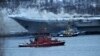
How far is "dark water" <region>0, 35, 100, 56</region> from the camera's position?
939 cm

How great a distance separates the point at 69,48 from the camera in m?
11.1

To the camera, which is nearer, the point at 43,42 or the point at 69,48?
the point at 43,42

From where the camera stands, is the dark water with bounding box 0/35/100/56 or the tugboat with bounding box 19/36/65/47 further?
the tugboat with bounding box 19/36/65/47

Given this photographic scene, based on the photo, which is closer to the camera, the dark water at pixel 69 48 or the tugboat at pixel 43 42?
the dark water at pixel 69 48

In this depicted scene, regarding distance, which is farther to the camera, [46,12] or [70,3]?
[46,12]

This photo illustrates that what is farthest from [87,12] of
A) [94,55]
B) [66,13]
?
[94,55]

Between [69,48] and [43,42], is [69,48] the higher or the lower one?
the lower one

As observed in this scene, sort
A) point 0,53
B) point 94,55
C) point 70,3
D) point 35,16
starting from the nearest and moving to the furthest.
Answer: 1. point 0,53
2. point 94,55
3. point 70,3
4. point 35,16

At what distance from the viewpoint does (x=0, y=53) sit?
1.33 m

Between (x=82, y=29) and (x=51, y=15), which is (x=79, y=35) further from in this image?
(x=51, y=15)

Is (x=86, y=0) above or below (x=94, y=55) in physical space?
above

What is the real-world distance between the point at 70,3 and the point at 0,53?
10862 millimetres

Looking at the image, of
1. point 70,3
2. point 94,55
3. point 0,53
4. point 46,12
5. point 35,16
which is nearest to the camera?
point 0,53

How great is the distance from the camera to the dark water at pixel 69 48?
9391 mm
